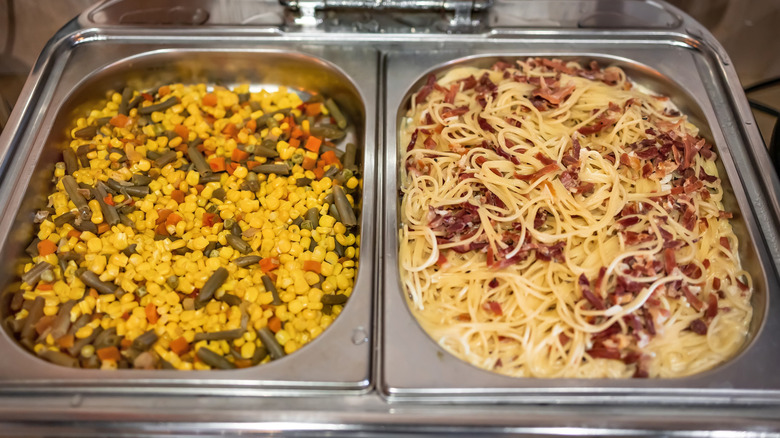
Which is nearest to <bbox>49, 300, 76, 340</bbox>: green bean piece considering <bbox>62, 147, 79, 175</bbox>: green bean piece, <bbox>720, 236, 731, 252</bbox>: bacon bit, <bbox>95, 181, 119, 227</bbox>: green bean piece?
<bbox>95, 181, 119, 227</bbox>: green bean piece

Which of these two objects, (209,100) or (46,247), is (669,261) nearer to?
(209,100)

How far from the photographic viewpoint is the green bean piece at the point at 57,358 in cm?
183

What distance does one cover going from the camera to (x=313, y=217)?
2.27m

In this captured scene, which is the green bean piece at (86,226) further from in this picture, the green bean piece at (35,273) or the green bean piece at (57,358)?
the green bean piece at (57,358)

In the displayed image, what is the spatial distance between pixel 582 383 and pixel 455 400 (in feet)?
1.30

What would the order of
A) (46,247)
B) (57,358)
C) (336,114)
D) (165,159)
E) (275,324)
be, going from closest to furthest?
(57,358) < (275,324) < (46,247) < (165,159) < (336,114)

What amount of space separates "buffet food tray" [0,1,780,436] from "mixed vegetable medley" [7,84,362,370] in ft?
0.40

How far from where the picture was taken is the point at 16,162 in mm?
2215

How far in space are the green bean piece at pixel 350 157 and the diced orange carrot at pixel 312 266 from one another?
1.71ft

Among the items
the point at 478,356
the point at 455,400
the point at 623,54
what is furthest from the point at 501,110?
the point at 455,400

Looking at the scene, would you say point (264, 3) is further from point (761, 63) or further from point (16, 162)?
point (761, 63)

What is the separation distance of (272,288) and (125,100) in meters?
1.30

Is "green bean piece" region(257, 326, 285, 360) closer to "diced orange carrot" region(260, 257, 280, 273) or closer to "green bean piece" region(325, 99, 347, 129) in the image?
"diced orange carrot" region(260, 257, 280, 273)

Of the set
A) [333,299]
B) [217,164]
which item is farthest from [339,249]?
[217,164]
